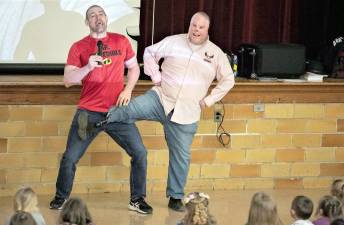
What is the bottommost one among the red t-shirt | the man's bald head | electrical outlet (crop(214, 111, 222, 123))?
electrical outlet (crop(214, 111, 222, 123))

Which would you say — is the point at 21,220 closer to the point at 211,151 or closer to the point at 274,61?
the point at 211,151

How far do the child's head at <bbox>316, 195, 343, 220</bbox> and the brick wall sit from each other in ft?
7.09

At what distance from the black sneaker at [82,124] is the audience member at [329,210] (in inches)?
71.3

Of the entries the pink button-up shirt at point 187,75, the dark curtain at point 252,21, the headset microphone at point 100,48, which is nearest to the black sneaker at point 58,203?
the pink button-up shirt at point 187,75

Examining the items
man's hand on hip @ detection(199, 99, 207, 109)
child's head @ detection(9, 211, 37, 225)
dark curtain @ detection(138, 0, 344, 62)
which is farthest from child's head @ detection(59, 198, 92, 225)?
dark curtain @ detection(138, 0, 344, 62)

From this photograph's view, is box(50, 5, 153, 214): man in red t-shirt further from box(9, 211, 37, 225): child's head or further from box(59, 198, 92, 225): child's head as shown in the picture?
box(9, 211, 37, 225): child's head

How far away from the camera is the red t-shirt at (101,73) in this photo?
5.83 m

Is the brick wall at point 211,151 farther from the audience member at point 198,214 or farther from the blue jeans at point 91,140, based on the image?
the audience member at point 198,214

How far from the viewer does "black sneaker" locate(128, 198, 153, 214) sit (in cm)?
609

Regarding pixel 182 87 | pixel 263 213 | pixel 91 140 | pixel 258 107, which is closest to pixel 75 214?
pixel 263 213

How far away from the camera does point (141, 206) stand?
609 cm

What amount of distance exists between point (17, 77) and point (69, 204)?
2.67 m

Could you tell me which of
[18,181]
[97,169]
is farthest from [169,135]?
[18,181]

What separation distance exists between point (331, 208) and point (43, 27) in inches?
131
